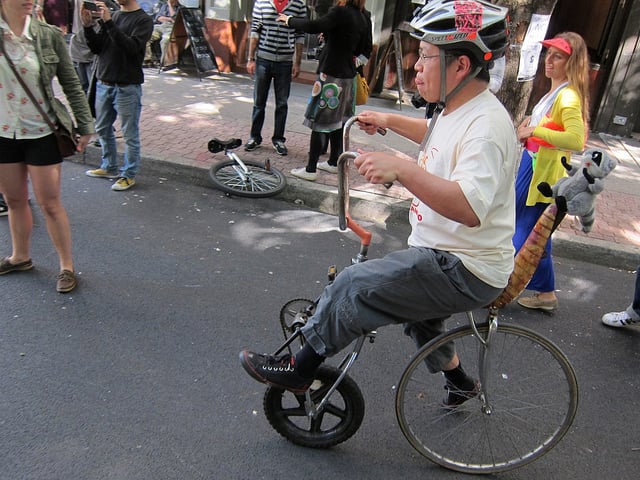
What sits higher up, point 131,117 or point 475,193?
point 475,193

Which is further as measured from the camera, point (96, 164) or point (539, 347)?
point (96, 164)

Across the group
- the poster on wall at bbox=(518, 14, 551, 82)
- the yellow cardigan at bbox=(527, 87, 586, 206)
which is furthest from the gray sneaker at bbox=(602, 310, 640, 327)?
the poster on wall at bbox=(518, 14, 551, 82)

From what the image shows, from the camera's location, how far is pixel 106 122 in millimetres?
5406

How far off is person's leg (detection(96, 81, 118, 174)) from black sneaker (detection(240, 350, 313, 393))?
12.6ft

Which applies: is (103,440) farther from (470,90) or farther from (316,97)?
(316,97)

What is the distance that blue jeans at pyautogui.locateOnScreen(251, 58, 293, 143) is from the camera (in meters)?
6.48

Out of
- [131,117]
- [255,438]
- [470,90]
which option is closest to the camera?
[470,90]

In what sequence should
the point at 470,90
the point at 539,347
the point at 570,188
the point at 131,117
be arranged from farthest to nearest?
the point at 131,117, the point at 570,188, the point at 539,347, the point at 470,90

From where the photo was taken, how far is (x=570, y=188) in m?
2.86

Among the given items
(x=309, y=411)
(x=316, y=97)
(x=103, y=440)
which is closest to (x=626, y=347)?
Result: (x=309, y=411)

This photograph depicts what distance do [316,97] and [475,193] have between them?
430 cm

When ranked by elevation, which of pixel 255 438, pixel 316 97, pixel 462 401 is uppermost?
pixel 316 97

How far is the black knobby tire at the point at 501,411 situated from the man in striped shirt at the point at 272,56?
14.5ft

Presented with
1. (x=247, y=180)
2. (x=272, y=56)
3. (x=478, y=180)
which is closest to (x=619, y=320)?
(x=478, y=180)
